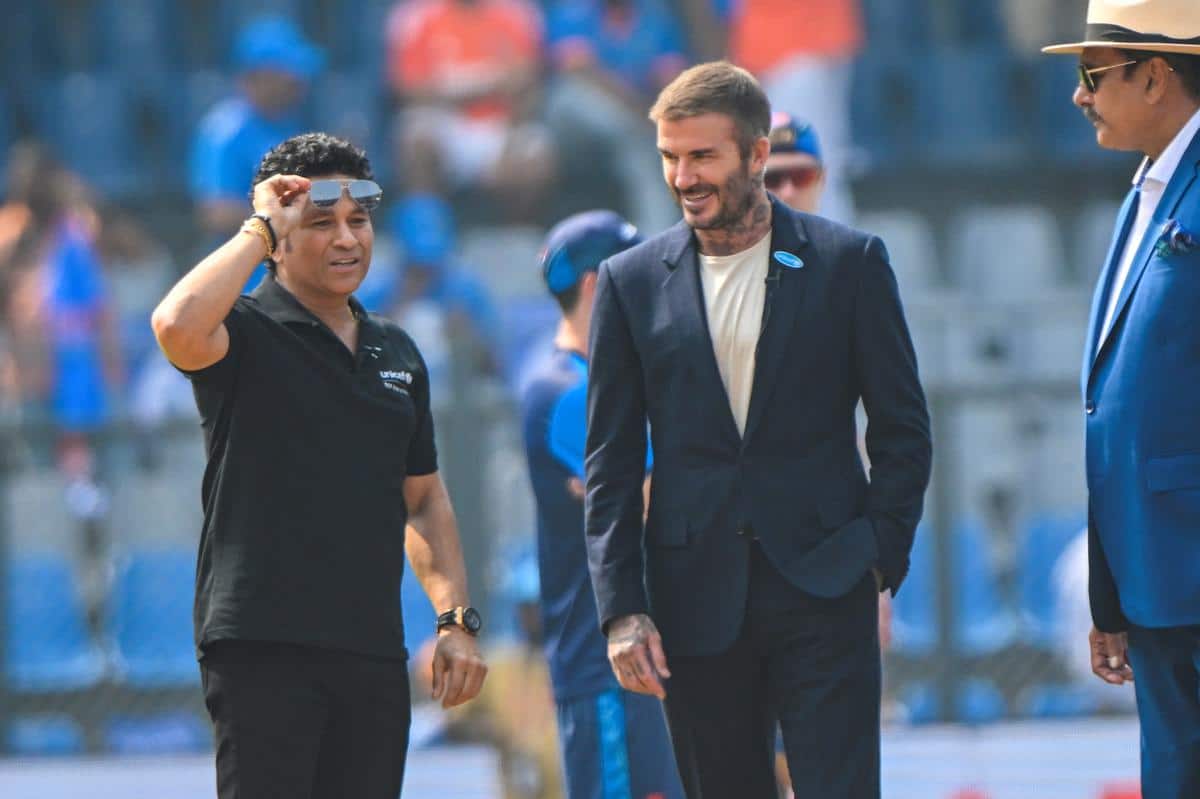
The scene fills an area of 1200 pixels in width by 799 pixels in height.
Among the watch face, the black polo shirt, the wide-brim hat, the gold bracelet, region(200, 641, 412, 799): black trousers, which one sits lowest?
region(200, 641, 412, 799): black trousers

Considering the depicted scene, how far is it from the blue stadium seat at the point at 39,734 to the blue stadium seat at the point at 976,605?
11.9 feet

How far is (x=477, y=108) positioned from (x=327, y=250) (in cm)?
748

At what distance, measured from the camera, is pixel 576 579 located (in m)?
4.34

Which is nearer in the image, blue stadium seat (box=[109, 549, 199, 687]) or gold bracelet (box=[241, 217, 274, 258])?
gold bracelet (box=[241, 217, 274, 258])

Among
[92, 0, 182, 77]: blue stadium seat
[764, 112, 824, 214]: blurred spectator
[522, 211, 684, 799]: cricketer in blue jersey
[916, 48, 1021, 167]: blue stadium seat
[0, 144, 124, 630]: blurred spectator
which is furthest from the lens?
[92, 0, 182, 77]: blue stadium seat

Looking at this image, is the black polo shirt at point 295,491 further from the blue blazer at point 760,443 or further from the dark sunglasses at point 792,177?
the dark sunglasses at point 792,177

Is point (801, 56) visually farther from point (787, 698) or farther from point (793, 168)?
point (787, 698)

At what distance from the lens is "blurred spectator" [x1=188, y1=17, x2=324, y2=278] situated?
8.22m

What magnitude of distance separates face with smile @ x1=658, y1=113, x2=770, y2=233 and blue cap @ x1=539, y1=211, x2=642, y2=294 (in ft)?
2.83

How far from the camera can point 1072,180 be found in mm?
11648

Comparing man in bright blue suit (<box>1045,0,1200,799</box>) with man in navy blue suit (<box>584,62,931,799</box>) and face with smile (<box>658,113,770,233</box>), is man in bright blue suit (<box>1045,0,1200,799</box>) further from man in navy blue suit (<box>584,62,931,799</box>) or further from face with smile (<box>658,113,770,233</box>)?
face with smile (<box>658,113,770,233</box>)

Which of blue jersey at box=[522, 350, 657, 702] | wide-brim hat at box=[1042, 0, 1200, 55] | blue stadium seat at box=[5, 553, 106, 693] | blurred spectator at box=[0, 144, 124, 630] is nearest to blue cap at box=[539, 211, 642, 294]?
blue jersey at box=[522, 350, 657, 702]

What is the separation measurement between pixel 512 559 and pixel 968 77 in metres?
5.22

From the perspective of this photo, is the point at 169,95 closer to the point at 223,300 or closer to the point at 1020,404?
the point at 1020,404
